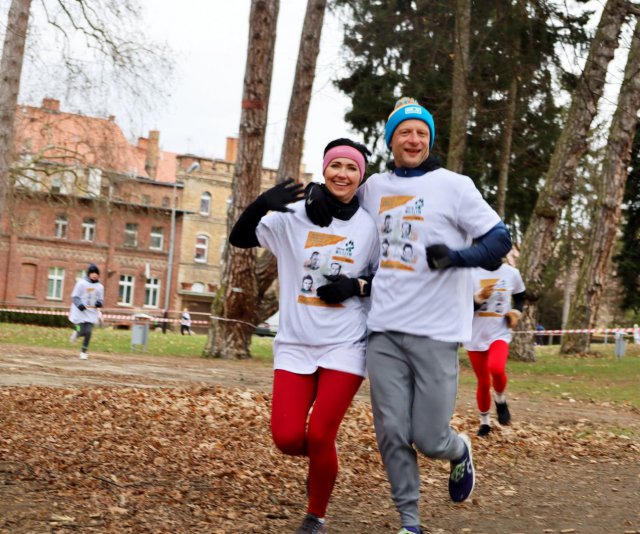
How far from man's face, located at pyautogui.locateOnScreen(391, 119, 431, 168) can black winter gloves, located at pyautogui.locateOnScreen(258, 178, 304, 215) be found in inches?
23.2

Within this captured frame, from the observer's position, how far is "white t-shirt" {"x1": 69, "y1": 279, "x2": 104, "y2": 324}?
20.0 m

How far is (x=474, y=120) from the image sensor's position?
97.6 feet

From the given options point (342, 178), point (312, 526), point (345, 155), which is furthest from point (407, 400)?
point (345, 155)

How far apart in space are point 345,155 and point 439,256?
81 centimetres

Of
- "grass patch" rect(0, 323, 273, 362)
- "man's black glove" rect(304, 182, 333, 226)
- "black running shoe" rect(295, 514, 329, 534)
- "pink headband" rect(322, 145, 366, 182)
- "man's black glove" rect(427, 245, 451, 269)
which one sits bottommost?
"grass patch" rect(0, 323, 273, 362)

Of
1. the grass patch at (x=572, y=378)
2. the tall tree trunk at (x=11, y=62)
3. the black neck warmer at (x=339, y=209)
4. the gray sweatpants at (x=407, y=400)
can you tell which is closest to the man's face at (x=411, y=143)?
the black neck warmer at (x=339, y=209)

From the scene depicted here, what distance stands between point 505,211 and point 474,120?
3435mm

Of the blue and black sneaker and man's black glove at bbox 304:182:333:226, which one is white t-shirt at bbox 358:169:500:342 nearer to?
man's black glove at bbox 304:182:333:226

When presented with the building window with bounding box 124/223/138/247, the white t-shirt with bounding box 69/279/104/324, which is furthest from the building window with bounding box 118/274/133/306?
the white t-shirt with bounding box 69/279/104/324

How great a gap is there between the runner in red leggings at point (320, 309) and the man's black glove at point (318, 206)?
3cm

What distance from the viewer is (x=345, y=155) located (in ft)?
17.1

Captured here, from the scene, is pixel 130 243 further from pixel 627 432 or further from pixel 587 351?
pixel 627 432

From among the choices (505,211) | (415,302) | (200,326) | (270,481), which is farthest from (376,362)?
A: (200,326)

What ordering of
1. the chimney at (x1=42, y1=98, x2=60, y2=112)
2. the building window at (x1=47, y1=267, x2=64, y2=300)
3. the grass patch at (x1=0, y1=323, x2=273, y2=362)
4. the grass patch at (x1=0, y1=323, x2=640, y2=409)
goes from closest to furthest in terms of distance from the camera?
the grass patch at (x1=0, y1=323, x2=640, y2=409) → the grass patch at (x1=0, y1=323, x2=273, y2=362) → the chimney at (x1=42, y1=98, x2=60, y2=112) → the building window at (x1=47, y1=267, x2=64, y2=300)
